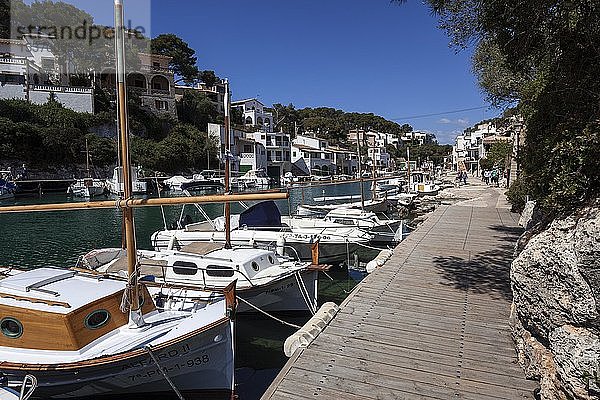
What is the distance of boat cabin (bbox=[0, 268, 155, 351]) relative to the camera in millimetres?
6852

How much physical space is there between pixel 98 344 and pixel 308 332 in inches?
147

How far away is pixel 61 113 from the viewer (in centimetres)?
6312

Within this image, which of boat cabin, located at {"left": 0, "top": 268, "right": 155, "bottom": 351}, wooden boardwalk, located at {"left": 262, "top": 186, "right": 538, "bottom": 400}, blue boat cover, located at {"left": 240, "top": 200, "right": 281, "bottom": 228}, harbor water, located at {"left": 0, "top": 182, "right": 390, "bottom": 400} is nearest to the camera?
wooden boardwalk, located at {"left": 262, "top": 186, "right": 538, "bottom": 400}

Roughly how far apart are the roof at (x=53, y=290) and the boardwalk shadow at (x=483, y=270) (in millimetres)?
7069

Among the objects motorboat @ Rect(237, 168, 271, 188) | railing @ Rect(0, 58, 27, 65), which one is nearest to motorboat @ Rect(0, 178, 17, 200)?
railing @ Rect(0, 58, 27, 65)

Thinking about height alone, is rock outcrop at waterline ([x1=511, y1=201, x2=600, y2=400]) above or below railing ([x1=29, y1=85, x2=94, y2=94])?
below

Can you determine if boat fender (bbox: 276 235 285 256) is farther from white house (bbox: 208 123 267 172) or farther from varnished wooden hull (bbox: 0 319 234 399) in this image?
white house (bbox: 208 123 267 172)

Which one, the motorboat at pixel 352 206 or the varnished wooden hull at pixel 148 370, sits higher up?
the motorboat at pixel 352 206

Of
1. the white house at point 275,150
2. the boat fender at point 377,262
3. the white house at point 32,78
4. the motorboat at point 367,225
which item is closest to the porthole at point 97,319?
the boat fender at point 377,262

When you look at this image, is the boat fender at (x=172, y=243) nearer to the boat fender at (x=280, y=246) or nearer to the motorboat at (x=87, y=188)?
the boat fender at (x=280, y=246)

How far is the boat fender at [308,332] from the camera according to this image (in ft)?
19.5

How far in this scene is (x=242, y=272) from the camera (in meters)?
11.4

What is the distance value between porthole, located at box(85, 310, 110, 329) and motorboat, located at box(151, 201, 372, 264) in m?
8.76

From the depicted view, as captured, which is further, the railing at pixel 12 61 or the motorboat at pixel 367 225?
the railing at pixel 12 61
